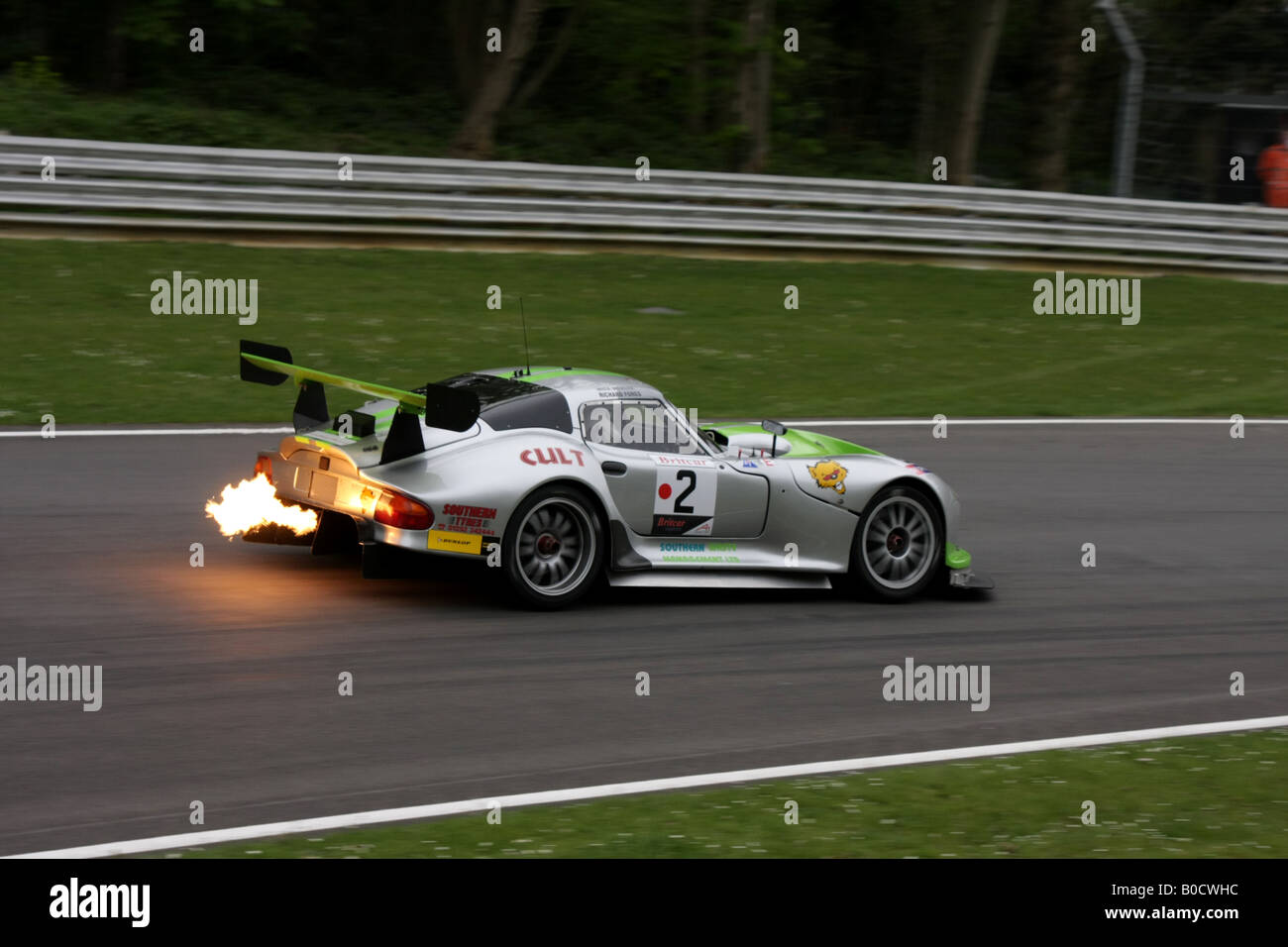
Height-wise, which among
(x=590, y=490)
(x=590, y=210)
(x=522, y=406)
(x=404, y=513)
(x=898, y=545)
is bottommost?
(x=898, y=545)

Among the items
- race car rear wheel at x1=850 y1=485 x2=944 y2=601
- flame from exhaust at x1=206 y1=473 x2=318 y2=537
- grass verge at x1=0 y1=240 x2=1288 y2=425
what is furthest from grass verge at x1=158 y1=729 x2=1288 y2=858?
grass verge at x1=0 y1=240 x2=1288 y2=425

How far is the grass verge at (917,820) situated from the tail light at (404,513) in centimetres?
258

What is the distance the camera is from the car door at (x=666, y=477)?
9.04 m

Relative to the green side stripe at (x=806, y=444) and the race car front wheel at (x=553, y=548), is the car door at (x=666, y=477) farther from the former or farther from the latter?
the green side stripe at (x=806, y=444)

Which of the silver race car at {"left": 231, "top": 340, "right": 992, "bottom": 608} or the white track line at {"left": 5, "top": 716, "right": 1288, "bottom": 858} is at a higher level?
the silver race car at {"left": 231, "top": 340, "right": 992, "bottom": 608}

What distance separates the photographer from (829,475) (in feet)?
31.6

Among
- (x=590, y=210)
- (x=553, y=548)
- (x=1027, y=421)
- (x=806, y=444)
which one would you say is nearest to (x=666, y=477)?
(x=553, y=548)

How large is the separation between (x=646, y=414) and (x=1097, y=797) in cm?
371

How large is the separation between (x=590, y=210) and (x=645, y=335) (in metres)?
3.09

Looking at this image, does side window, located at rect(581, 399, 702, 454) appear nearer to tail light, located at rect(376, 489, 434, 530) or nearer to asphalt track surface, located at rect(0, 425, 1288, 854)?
asphalt track surface, located at rect(0, 425, 1288, 854)

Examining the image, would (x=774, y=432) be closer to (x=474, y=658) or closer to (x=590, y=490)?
(x=590, y=490)

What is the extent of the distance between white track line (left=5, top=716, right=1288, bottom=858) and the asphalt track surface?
0.41 ft

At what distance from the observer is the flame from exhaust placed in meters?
9.10
